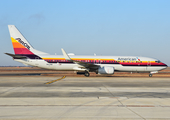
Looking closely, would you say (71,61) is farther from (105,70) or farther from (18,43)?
(18,43)

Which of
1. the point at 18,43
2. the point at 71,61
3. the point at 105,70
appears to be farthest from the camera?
the point at 18,43

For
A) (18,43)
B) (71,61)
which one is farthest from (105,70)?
(18,43)

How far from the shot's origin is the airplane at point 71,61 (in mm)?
33375

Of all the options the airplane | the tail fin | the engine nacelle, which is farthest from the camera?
the tail fin

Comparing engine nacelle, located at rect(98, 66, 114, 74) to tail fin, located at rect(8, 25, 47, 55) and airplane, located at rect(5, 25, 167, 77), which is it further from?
tail fin, located at rect(8, 25, 47, 55)

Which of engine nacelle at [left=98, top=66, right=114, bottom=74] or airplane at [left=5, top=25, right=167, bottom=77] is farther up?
airplane at [left=5, top=25, right=167, bottom=77]

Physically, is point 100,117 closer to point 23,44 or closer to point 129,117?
point 129,117

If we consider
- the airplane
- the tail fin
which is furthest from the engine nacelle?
the tail fin

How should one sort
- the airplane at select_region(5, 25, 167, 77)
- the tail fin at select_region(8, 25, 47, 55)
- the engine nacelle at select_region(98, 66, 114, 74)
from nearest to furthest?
the engine nacelle at select_region(98, 66, 114, 74)
the airplane at select_region(5, 25, 167, 77)
the tail fin at select_region(8, 25, 47, 55)

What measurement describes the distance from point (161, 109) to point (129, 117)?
2.38 meters

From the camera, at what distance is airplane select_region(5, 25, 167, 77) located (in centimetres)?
3338

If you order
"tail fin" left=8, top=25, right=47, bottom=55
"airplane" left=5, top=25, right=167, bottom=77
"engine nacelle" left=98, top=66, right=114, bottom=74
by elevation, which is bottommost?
"engine nacelle" left=98, top=66, right=114, bottom=74

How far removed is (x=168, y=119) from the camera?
713 cm

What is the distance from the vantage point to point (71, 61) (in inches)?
1292
